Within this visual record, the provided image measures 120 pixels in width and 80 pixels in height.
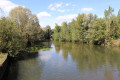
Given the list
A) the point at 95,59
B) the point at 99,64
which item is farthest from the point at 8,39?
the point at 95,59

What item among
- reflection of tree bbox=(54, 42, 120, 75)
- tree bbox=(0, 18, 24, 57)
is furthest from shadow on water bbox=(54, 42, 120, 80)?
tree bbox=(0, 18, 24, 57)

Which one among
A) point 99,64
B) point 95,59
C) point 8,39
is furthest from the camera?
point 95,59

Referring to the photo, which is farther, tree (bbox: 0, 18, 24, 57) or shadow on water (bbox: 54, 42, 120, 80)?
tree (bbox: 0, 18, 24, 57)

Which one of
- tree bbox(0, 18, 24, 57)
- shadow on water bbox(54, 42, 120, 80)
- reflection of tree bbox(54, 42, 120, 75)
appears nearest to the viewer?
shadow on water bbox(54, 42, 120, 80)

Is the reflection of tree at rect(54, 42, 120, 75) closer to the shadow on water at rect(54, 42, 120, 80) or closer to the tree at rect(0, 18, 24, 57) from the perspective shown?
the shadow on water at rect(54, 42, 120, 80)

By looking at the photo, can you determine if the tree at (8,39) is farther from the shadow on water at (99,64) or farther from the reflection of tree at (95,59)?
the reflection of tree at (95,59)

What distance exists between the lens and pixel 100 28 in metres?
38.6

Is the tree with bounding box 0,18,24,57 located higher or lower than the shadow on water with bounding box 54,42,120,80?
higher

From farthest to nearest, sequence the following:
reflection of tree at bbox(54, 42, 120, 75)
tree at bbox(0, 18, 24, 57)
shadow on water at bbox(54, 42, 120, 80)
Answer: tree at bbox(0, 18, 24, 57)
reflection of tree at bbox(54, 42, 120, 75)
shadow on water at bbox(54, 42, 120, 80)

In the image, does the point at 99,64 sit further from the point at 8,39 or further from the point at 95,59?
the point at 8,39

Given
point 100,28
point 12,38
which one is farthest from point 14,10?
point 100,28

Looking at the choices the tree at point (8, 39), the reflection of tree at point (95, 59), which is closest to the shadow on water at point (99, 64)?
the reflection of tree at point (95, 59)

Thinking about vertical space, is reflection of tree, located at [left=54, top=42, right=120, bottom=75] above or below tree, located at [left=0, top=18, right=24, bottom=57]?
below

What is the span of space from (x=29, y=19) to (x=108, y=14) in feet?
90.3
